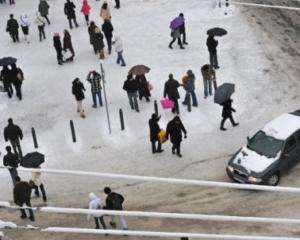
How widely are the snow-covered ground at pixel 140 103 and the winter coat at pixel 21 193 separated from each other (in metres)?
1.93

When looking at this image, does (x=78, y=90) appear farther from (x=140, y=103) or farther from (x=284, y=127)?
(x=284, y=127)

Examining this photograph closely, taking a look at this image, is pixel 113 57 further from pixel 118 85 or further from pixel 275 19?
pixel 275 19

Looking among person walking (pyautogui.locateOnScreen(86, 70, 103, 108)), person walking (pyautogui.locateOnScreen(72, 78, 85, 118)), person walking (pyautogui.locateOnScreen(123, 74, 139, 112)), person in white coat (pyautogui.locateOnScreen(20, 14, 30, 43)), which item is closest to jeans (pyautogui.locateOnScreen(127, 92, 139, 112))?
person walking (pyautogui.locateOnScreen(123, 74, 139, 112))

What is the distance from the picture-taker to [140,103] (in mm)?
25609

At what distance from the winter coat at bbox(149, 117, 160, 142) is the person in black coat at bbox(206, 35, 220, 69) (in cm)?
584

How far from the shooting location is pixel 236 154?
21234mm

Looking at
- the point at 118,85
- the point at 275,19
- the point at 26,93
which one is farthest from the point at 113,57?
the point at 275,19

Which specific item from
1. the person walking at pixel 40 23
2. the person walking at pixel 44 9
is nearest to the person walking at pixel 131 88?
the person walking at pixel 40 23

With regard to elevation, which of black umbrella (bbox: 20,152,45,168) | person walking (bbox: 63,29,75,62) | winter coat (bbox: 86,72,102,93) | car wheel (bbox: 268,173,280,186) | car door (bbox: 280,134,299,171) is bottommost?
car wheel (bbox: 268,173,280,186)

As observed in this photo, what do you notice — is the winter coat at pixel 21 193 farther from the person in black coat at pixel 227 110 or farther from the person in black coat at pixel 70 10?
the person in black coat at pixel 70 10

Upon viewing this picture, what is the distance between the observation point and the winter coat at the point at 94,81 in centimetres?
2462

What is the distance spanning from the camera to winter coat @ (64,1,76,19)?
31000mm

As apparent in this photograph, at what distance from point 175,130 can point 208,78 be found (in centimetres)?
397

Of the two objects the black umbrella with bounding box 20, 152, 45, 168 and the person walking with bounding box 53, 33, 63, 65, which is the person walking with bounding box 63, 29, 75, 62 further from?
the black umbrella with bounding box 20, 152, 45, 168
